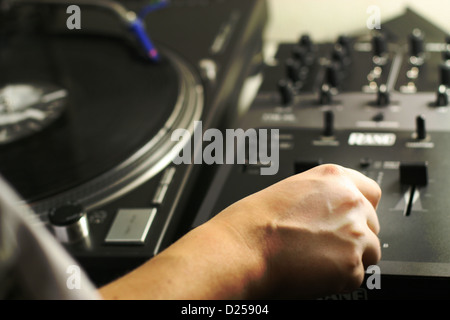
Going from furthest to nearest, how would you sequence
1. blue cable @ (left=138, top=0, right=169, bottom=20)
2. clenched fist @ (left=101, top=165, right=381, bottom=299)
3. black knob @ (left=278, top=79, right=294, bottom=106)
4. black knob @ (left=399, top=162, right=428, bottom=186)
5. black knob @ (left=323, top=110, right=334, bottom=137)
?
blue cable @ (left=138, top=0, right=169, bottom=20)
black knob @ (left=278, top=79, right=294, bottom=106)
black knob @ (left=323, top=110, right=334, bottom=137)
black knob @ (left=399, top=162, right=428, bottom=186)
clenched fist @ (left=101, top=165, right=381, bottom=299)

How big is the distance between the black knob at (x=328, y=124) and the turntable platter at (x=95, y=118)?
8.6 inches

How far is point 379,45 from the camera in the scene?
1.09 metres

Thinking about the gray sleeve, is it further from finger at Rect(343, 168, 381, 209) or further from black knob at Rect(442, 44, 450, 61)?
black knob at Rect(442, 44, 450, 61)

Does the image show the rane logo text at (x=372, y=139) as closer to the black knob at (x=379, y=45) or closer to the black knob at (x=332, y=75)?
the black knob at (x=332, y=75)

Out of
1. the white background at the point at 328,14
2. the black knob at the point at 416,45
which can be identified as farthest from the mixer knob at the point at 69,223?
the white background at the point at 328,14

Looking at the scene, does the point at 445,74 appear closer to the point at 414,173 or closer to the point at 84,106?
the point at 414,173

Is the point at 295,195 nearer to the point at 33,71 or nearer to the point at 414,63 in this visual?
the point at 414,63

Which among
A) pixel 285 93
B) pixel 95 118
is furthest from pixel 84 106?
pixel 285 93

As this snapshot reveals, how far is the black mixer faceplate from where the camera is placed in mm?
939

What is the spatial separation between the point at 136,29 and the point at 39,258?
86 cm

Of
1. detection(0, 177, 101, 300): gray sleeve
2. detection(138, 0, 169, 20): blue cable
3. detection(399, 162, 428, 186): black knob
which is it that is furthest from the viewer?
detection(138, 0, 169, 20): blue cable

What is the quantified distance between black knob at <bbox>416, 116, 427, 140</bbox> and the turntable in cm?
32

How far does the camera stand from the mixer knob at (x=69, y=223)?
79cm

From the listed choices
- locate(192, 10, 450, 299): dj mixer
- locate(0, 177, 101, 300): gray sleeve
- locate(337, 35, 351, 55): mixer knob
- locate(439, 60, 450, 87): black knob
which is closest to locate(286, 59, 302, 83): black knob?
locate(192, 10, 450, 299): dj mixer
